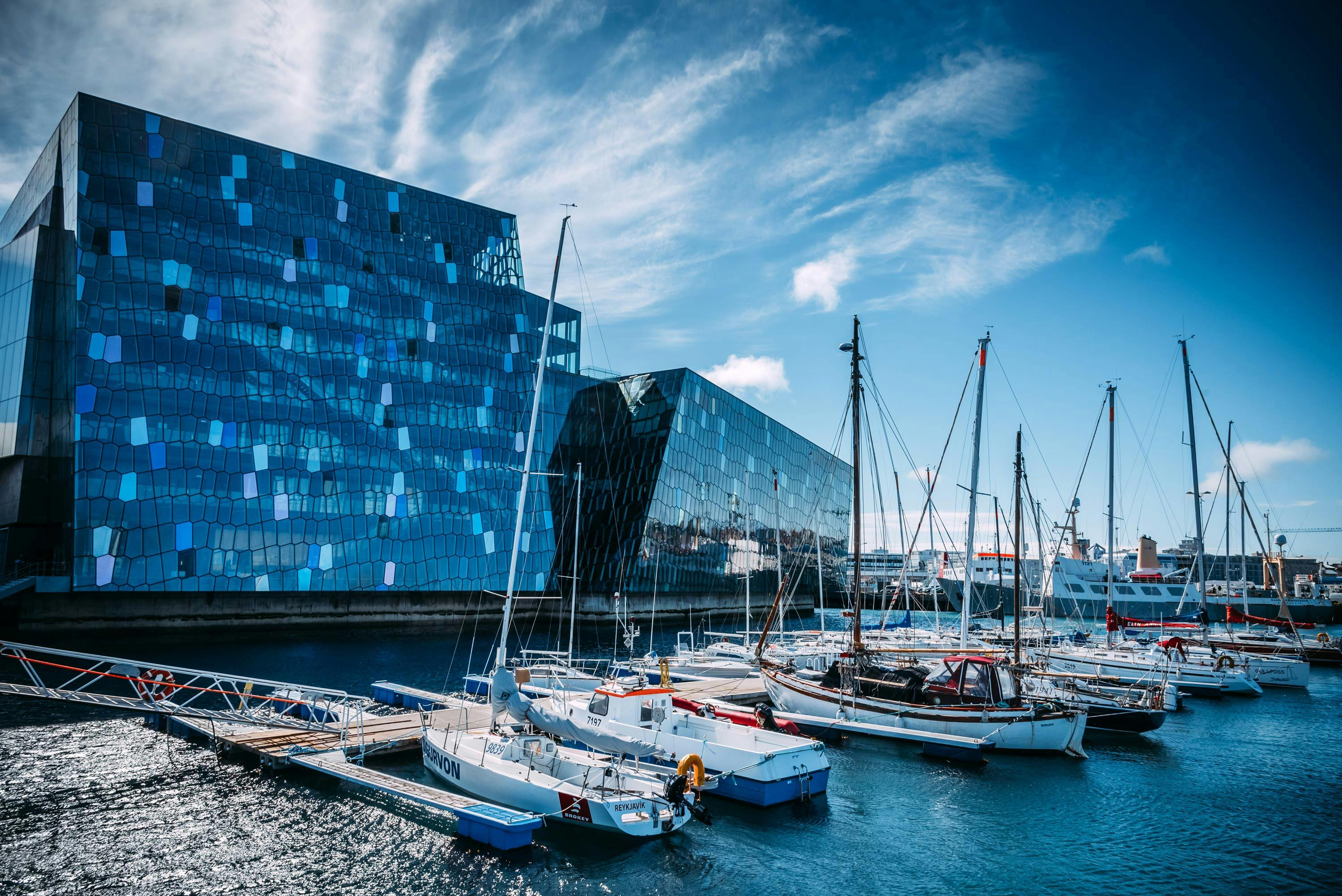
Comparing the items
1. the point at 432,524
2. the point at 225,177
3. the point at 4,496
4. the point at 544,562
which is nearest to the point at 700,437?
the point at 544,562

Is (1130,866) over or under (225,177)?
under

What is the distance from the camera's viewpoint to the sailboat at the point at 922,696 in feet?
80.8

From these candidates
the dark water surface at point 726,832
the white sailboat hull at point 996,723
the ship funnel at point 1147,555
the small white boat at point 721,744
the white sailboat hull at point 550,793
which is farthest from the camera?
the ship funnel at point 1147,555

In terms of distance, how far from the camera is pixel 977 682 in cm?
2581

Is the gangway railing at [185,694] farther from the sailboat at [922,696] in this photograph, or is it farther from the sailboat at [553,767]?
the sailboat at [922,696]

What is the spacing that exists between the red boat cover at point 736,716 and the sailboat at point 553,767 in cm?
403

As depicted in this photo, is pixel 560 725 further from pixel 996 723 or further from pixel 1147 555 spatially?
pixel 1147 555

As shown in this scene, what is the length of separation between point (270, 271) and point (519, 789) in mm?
49029

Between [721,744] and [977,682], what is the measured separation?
10272 mm

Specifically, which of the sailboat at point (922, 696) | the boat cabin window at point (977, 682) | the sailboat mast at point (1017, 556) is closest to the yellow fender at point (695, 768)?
the sailboat at point (922, 696)

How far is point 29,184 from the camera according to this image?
56.9 m

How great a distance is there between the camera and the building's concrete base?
43.3 metres

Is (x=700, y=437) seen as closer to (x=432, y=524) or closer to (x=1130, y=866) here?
(x=432, y=524)

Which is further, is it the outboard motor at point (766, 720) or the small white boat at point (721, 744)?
the outboard motor at point (766, 720)
